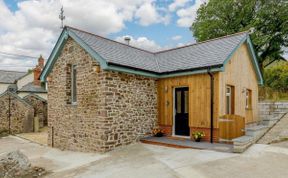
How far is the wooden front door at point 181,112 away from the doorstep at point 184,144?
23.9 inches

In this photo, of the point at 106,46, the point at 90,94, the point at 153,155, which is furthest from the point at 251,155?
the point at 106,46

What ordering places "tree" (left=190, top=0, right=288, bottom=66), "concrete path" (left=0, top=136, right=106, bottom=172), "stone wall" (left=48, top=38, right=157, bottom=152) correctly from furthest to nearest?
"tree" (left=190, top=0, right=288, bottom=66)
"stone wall" (left=48, top=38, right=157, bottom=152)
"concrete path" (left=0, top=136, right=106, bottom=172)

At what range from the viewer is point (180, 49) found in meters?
15.0

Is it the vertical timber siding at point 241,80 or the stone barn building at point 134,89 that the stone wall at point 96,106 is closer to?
the stone barn building at point 134,89

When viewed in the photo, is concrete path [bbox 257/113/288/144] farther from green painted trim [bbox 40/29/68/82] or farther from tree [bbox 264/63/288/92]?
tree [bbox 264/63/288/92]

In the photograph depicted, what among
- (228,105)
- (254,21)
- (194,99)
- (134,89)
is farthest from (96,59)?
(254,21)

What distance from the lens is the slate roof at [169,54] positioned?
11.4 m

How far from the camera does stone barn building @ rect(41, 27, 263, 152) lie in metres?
10.9

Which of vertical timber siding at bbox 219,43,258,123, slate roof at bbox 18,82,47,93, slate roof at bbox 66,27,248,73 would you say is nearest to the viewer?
slate roof at bbox 66,27,248,73

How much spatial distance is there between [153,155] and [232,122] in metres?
3.73

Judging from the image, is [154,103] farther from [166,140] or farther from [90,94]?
[90,94]

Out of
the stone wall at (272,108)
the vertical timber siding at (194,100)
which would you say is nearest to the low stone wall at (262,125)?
the stone wall at (272,108)

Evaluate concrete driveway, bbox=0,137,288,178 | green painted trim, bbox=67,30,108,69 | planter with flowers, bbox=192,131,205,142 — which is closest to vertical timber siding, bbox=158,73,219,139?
planter with flowers, bbox=192,131,205,142

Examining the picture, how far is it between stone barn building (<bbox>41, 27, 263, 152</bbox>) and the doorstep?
47 cm
